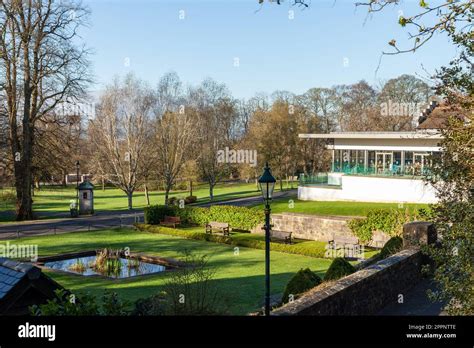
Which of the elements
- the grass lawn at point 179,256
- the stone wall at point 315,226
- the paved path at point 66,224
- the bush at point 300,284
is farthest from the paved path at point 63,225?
the bush at point 300,284

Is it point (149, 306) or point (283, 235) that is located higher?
point (149, 306)

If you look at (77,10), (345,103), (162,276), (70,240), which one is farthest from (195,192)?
(162,276)

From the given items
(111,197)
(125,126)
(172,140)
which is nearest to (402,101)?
(172,140)

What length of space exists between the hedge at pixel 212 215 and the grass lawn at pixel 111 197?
11.5 m

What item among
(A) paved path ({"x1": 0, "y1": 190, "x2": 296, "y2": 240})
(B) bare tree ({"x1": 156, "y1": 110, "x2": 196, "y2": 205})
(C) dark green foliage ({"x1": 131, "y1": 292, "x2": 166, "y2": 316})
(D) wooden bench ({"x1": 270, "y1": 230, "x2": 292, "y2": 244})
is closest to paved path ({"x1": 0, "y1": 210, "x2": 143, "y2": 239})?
(A) paved path ({"x1": 0, "y1": 190, "x2": 296, "y2": 240})

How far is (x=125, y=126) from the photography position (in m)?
38.5

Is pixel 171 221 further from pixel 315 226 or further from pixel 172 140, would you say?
pixel 172 140

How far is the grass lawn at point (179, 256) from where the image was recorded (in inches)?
565

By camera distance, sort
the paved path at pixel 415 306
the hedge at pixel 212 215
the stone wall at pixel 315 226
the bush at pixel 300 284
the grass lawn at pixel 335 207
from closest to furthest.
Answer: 1. the paved path at pixel 415 306
2. the bush at pixel 300 284
3. the stone wall at pixel 315 226
4. the hedge at pixel 212 215
5. the grass lawn at pixel 335 207

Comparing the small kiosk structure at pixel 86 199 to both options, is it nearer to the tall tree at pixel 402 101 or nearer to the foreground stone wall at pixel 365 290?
the foreground stone wall at pixel 365 290

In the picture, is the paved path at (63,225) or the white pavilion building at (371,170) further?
the white pavilion building at (371,170)

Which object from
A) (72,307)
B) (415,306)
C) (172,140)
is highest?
(172,140)

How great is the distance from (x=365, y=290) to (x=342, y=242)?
42.4ft

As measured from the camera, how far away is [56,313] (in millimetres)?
4812
